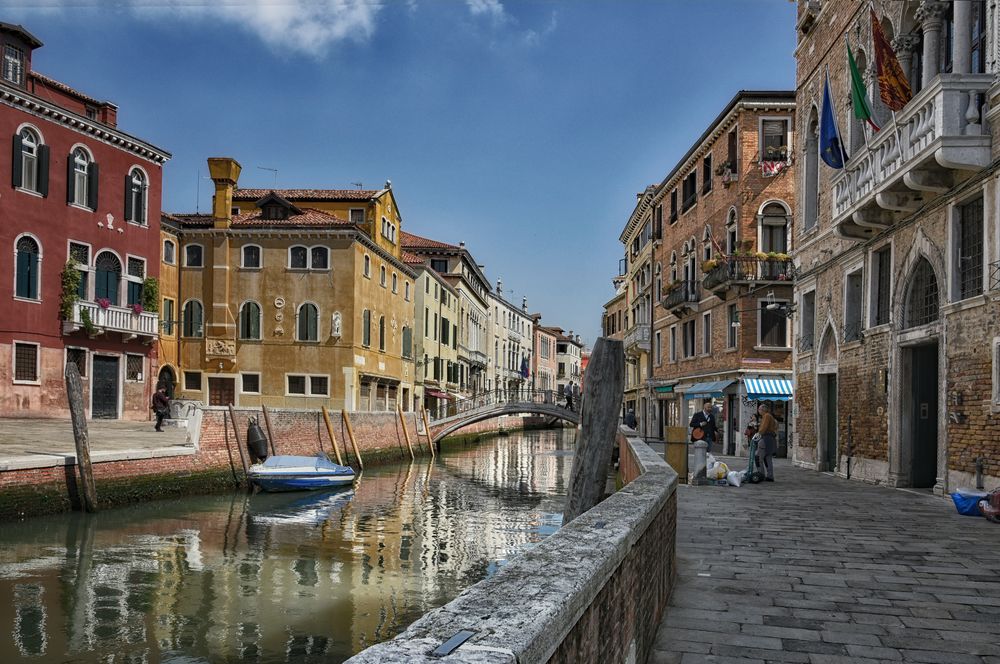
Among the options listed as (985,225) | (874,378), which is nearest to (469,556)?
(874,378)

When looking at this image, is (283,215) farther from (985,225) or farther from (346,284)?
(985,225)

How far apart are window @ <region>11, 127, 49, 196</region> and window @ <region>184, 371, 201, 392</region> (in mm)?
10412

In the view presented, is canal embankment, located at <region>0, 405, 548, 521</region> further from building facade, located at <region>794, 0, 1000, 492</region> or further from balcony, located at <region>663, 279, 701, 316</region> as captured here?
building facade, located at <region>794, 0, 1000, 492</region>

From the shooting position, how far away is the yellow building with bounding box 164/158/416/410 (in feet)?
108

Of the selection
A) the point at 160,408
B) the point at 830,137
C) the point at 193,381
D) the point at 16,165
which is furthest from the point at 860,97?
the point at 193,381

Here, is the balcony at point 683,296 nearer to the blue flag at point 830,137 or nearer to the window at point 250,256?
the blue flag at point 830,137

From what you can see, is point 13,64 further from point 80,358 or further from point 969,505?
point 969,505

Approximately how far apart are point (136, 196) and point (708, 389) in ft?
63.3

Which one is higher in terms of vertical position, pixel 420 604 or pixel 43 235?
pixel 43 235

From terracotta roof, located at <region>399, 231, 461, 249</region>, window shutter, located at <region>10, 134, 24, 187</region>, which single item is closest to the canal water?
window shutter, located at <region>10, 134, 24, 187</region>

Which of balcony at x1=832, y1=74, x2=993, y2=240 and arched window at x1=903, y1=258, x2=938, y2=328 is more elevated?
balcony at x1=832, y1=74, x2=993, y2=240

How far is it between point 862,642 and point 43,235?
2481 centimetres

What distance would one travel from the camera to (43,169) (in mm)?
24125

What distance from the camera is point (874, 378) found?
47.7 ft
